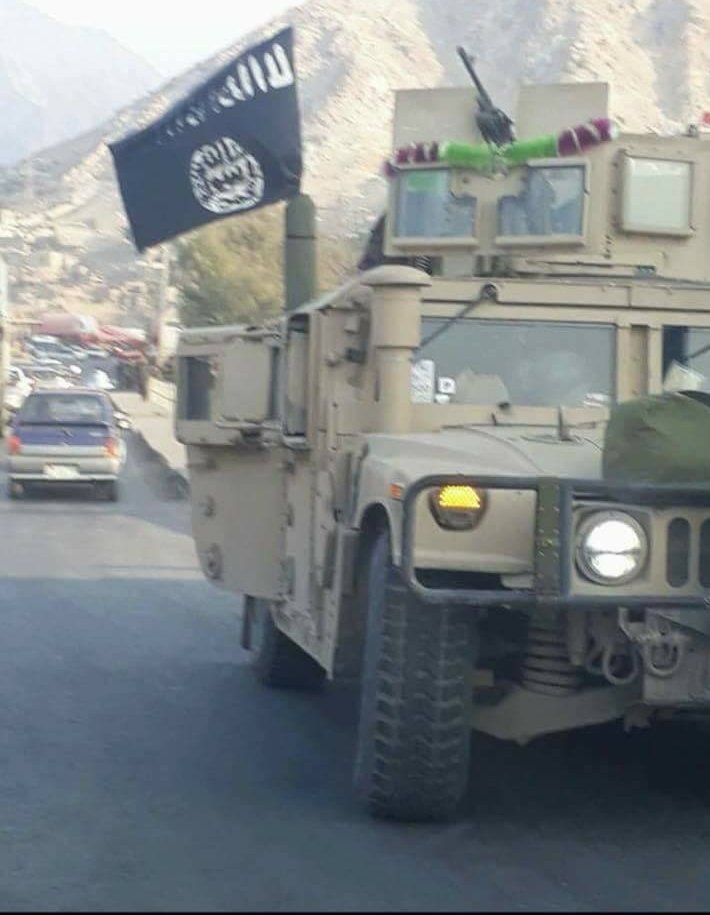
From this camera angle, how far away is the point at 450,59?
120625 millimetres

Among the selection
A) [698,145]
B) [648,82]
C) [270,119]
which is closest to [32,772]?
[698,145]

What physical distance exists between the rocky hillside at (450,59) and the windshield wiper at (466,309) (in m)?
80.7

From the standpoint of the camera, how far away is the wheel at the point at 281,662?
10.7m

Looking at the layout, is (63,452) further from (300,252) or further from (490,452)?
(490,452)

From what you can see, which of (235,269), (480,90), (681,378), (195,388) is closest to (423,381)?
(681,378)

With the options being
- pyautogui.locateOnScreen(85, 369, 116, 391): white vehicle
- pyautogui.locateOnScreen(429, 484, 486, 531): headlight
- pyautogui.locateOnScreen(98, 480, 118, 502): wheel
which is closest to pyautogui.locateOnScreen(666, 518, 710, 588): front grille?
pyautogui.locateOnScreen(429, 484, 486, 531): headlight

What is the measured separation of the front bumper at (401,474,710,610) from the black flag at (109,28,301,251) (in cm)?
689

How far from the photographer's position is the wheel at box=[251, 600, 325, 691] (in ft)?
35.0

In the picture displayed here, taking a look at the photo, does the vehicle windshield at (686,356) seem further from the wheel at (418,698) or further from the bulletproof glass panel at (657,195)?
the wheel at (418,698)

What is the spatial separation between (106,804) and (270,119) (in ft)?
23.6

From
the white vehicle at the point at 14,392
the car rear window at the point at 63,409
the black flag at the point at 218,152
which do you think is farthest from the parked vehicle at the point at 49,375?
the black flag at the point at 218,152

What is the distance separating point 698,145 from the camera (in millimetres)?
9508

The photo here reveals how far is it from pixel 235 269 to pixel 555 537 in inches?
1818

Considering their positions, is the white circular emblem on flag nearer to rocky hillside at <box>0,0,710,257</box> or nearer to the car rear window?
the car rear window
